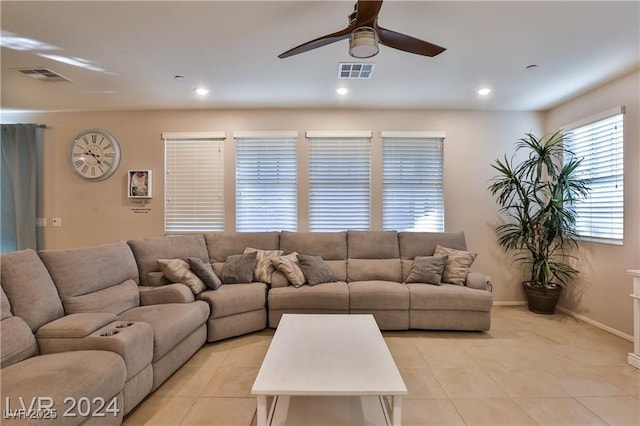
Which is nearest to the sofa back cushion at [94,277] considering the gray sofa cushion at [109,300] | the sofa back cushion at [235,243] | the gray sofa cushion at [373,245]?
the gray sofa cushion at [109,300]

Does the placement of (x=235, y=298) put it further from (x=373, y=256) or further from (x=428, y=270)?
(x=428, y=270)

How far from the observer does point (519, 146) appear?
4.23 metres

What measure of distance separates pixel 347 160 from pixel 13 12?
3.48 m

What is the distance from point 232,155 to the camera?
4.38m

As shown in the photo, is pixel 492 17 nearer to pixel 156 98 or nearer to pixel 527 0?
pixel 527 0

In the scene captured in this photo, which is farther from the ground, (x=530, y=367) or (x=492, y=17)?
(x=492, y=17)

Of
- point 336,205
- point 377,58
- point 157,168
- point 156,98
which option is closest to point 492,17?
point 377,58

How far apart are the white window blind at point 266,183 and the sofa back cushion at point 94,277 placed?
5.61ft

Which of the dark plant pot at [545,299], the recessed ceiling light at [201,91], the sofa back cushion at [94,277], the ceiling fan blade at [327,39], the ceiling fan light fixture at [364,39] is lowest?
the dark plant pot at [545,299]

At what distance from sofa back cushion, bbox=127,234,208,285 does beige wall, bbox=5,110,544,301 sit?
0.79 m

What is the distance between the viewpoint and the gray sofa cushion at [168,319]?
7.32ft

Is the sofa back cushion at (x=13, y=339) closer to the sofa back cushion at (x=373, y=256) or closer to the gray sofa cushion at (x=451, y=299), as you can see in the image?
the sofa back cushion at (x=373, y=256)

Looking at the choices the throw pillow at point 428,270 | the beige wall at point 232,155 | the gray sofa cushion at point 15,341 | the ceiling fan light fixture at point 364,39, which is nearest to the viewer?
the gray sofa cushion at point 15,341

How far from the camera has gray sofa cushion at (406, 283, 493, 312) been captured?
3264 millimetres
